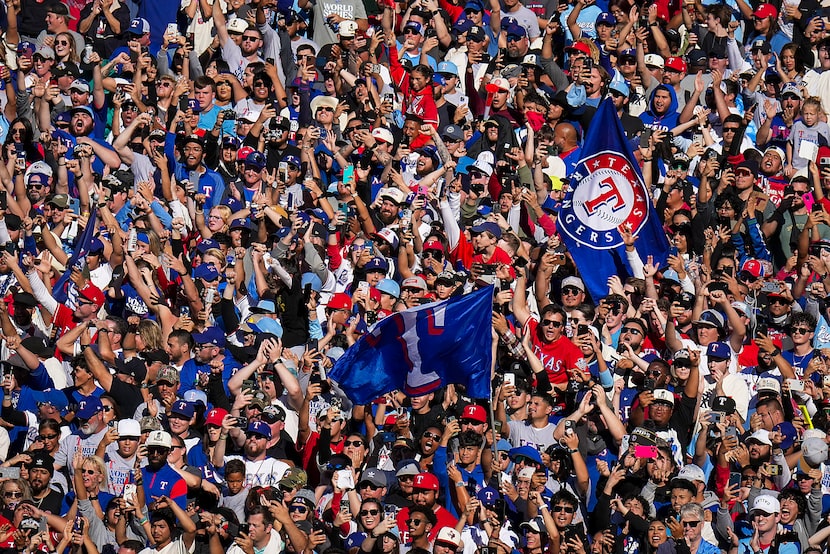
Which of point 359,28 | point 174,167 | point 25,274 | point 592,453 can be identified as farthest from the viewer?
point 359,28

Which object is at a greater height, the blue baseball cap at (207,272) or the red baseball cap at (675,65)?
the blue baseball cap at (207,272)

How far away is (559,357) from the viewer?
1964 centimetres

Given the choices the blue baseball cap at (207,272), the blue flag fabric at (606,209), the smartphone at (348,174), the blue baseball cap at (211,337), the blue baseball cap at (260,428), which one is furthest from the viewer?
the smartphone at (348,174)

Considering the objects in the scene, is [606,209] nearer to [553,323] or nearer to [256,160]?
[553,323]

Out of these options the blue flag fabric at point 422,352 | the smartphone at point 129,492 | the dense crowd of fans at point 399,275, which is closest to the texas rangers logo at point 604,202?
the dense crowd of fans at point 399,275

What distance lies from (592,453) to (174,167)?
5445 millimetres

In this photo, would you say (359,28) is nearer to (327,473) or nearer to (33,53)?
(33,53)

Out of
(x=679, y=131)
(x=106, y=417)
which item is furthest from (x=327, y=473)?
(x=679, y=131)

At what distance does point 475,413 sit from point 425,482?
925 millimetres

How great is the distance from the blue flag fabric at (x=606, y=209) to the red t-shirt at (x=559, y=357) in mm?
1174

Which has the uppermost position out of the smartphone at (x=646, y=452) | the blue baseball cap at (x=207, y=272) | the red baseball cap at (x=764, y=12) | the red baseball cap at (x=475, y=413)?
the blue baseball cap at (x=207, y=272)

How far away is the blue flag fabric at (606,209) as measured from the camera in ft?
69.2

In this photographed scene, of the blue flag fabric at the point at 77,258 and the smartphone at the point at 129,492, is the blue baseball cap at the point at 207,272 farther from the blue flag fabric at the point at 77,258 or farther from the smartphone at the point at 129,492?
the smartphone at the point at 129,492

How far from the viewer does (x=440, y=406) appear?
19266 millimetres
